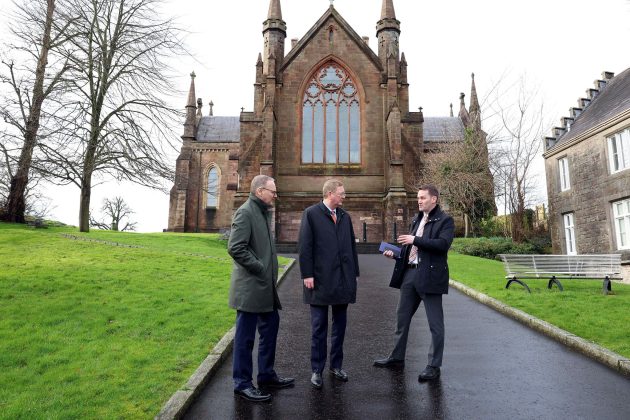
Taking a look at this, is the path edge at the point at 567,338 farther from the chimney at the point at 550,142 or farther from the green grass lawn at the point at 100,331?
the chimney at the point at 550,142

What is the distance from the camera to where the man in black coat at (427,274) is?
475 cm

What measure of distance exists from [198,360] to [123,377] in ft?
2.86

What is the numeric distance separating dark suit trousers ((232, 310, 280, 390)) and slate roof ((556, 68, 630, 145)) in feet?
61.9

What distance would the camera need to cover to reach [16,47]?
20.0 m

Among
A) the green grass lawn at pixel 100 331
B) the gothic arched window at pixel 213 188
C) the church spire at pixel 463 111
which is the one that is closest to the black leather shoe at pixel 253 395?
the green grass lawn at pixel 100 331

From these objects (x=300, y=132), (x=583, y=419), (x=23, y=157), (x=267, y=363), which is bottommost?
(x=583, y=419)

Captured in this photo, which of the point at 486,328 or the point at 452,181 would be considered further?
the point at 452,181

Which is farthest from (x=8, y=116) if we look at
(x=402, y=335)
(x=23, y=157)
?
(x=402, y=335)

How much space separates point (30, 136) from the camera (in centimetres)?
1923

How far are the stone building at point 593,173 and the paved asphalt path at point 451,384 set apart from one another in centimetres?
1431

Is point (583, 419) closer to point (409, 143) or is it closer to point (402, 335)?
point (402, 335)

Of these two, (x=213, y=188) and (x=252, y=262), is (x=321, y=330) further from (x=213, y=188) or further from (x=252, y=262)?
(x=213, y=188)

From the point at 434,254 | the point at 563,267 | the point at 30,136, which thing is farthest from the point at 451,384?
the point at 30,136

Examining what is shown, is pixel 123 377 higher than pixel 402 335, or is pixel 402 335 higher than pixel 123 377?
pixel 402 335
